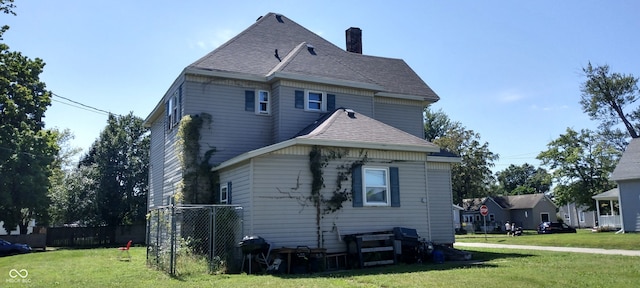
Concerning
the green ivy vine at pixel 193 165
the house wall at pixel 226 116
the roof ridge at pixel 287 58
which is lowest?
the green ivy vine at pixel 193 165

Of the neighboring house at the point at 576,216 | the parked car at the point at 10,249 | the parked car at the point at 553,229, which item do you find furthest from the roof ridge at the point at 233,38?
the neighboring house at the point at 576,216

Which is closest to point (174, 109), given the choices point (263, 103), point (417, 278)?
point (263, 103)

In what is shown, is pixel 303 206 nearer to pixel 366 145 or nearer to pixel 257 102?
pixel 366 145

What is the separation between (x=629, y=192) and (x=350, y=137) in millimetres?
25045

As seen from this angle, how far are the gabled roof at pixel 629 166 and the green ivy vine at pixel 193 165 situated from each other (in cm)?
2676

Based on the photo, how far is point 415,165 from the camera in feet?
52.7

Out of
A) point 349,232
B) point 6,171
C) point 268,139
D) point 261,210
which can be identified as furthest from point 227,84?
point 6,171

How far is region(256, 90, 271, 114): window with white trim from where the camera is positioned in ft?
60.3

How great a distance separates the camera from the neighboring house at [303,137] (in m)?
14.1

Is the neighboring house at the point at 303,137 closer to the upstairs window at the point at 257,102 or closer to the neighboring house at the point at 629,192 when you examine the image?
the upstairs window at the point at 257,102

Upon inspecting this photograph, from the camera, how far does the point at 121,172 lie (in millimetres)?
40156

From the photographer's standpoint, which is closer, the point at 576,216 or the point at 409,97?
the point at 409,97

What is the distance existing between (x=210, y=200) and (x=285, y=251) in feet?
16.7

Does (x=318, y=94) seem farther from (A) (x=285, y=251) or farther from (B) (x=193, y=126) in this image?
(A) (x=285, y=251)
